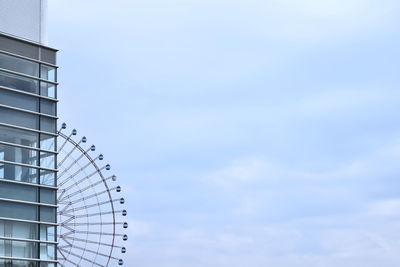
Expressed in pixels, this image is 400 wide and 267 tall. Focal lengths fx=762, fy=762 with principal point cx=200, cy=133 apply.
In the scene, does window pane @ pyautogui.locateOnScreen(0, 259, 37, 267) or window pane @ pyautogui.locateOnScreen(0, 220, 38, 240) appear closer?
window pane @ pyautogui.locateOnScreen(0, 259, 37, 267)

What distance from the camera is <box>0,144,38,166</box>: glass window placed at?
31859 mm

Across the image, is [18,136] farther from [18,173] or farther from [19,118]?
[18,173]

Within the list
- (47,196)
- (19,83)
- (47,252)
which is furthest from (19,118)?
(47,252)

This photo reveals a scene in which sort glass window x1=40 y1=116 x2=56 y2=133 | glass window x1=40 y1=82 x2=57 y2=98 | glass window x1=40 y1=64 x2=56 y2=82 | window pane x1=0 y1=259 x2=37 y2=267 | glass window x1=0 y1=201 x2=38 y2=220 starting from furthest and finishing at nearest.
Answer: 1. glass window x1=40 y1=64 x2=56 y2=82
2. glass window x1=40 y1=82 x2=57 y2=98
3. glass window x1=40 y1=116 x2=56 y2=133
4. glass window x1=0 y1=201 x2=38 y2=220
5. window pane x1=0 y1=259 x2=37 y2=267

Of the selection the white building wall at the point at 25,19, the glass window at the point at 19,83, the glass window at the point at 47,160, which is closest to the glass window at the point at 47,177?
the glass window at the point at 47,160

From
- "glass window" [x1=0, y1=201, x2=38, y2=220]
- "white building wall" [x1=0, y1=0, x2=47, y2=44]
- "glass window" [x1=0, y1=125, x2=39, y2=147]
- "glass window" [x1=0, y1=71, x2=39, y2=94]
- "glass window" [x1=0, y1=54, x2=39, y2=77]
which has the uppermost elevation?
"white building wall" [x1=0, y1=0, x2=47, y2=44]

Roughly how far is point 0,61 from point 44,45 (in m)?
2.62

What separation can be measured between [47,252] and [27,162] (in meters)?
3.91

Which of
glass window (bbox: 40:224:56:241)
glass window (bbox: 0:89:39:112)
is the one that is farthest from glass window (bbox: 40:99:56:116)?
glass window (bbox: 40:224:56:241)

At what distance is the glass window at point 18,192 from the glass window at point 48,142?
207 centimetres

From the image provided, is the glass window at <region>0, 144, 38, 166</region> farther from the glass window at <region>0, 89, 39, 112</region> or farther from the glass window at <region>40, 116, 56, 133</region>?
the glass window at <region>0, 89, 39, 112</region>

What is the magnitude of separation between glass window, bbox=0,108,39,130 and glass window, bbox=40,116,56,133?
265 millimetres

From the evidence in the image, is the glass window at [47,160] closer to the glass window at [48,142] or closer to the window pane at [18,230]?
the glass window at [48,142]

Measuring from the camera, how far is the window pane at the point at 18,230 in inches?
1211
